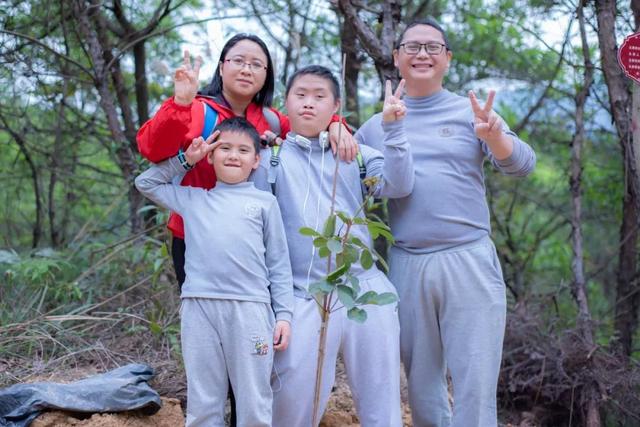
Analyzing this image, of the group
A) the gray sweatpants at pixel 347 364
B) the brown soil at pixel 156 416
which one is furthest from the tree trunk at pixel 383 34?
the gray sweatpants at pixel 347 364

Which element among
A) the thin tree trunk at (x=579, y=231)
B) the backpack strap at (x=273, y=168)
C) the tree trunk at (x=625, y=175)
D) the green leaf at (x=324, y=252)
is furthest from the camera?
the thin tree trunk at (x=579, y=231)

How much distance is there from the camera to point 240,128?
3061 mm

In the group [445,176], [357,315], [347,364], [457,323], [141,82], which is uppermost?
[141,82]

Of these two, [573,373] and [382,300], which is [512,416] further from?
[382,300]

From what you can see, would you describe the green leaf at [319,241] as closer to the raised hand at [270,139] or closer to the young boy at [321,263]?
the young boy at [321,263]

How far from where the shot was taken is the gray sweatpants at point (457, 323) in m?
3.17

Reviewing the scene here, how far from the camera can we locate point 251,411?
2.89m

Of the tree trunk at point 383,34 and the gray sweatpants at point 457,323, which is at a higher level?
the tree trunk at point 383,34

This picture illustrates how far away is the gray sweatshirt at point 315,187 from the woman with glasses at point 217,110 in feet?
0.33

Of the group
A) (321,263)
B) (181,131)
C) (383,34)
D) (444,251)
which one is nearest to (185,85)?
(181,131)

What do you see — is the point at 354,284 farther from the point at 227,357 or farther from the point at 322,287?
the point at 227,357

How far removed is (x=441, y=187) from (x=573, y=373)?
247 centimetres

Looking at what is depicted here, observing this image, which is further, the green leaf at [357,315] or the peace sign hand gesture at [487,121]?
the peace sign hand gesture at [487,121]

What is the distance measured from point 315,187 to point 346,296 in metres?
0.57
